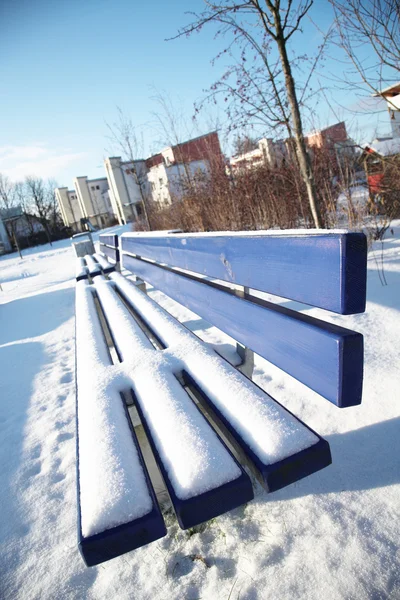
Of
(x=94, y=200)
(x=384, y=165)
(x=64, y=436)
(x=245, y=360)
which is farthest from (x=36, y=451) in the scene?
(x=94, y=200)

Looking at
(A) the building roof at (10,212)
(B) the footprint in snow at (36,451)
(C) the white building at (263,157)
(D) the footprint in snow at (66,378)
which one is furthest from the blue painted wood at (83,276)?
(A) the building roof at (10,212)

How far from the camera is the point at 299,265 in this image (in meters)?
0.92

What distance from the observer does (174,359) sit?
123 centimetres

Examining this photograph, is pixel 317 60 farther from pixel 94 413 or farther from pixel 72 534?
pixel 72 534

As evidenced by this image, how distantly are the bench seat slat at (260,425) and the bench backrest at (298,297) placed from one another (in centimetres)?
12

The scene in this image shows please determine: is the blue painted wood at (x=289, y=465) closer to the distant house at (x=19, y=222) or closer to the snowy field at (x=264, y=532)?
the snowy field at (x=264, y=532)

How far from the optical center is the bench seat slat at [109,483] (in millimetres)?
663

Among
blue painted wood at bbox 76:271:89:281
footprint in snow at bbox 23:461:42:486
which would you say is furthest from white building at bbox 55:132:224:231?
footprint in snow at bbox 23:461:42:486

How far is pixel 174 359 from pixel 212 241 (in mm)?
551

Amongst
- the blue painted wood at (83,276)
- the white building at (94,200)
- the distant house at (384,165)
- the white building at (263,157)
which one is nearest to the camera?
the distant house at (384,165)

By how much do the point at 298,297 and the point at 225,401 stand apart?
0.34 m

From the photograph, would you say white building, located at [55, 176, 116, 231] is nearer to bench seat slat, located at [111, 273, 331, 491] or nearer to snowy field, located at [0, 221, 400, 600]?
snowy field, located at [0, 221, 400, 600]

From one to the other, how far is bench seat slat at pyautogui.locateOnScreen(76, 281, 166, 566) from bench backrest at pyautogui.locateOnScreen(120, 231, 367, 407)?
474 millimetres

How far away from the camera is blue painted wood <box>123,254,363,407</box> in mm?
790
